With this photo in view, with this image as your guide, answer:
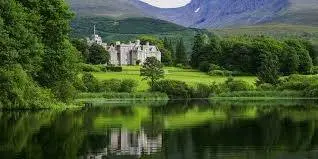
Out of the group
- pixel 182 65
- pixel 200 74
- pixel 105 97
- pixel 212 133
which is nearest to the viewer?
pixel 212 133

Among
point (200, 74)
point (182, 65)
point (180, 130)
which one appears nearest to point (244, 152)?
point (180, 130)

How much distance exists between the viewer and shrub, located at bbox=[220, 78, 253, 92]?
116625 mm

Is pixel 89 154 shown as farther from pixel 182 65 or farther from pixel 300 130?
pixel 182 65

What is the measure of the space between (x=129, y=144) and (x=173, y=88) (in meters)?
80.8

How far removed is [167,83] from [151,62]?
284 inches

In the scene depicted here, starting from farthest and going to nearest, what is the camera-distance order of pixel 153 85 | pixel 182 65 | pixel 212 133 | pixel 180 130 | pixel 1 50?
pixel 182 65, pixel 153 85, pixel 1 50, pixel 180 130, pixel 212 133

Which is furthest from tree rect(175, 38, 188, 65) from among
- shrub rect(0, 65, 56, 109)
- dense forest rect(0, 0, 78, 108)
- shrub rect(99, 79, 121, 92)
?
shrub rect(0, 65, 56, 109)

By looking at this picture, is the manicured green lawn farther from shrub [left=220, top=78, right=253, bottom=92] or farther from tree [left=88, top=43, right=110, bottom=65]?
tree [left=88, top=43, right=110, bottom=65]

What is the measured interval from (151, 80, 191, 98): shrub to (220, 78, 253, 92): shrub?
6.55 m

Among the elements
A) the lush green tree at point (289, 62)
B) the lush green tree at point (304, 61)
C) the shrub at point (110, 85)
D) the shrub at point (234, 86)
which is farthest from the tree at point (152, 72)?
the lush green tree at point (304, 61)

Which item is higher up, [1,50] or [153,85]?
[1,50]

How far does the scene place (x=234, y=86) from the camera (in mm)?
117000

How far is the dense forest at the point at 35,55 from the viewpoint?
2330 inches

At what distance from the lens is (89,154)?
96.8 ft
